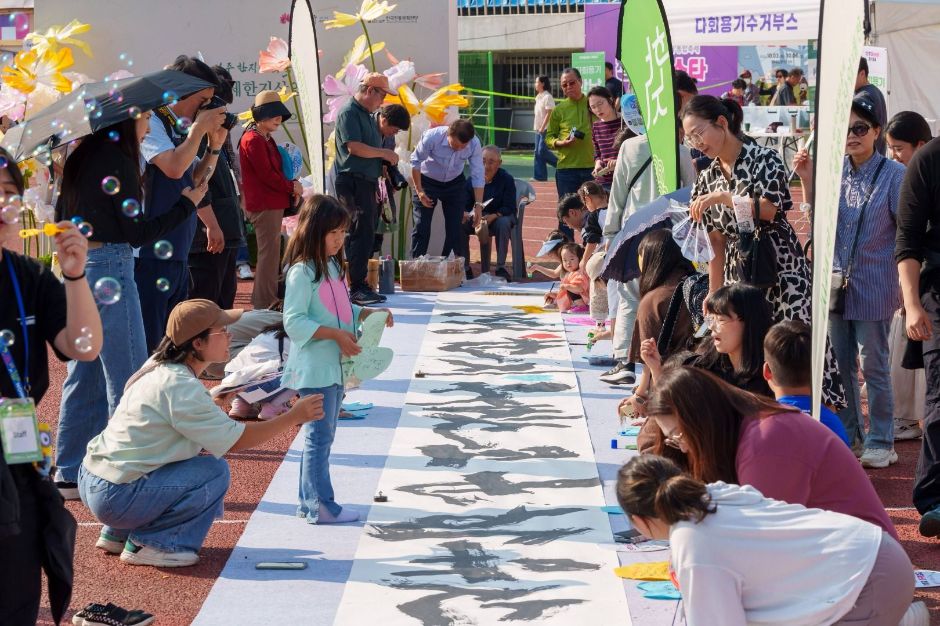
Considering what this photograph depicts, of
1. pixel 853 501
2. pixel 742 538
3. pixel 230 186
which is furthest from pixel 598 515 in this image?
pixel 230 186

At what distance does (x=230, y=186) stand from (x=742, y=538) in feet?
18.8

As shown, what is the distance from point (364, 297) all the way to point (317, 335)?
583 cm

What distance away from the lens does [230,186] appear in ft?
26.6

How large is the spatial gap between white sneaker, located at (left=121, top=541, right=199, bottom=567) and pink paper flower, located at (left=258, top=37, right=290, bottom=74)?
7.72 m

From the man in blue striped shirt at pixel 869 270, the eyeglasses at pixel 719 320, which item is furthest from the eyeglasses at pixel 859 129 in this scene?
the eyeglasses at pixel 719 320

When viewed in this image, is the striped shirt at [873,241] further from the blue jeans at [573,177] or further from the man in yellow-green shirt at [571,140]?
the blue jeans at [573,177]

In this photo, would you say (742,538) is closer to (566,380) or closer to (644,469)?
(644,469)

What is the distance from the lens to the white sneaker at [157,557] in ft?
15.3

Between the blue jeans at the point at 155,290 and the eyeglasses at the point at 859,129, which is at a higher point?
the eyeglasses at the point at 859,129

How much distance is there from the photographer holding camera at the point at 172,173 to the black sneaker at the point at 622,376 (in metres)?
2.75

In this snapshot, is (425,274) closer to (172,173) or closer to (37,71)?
(37,71)

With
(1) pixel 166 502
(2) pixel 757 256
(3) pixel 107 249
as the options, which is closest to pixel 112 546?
(1) pixel 166 502

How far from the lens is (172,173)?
5.91 metres

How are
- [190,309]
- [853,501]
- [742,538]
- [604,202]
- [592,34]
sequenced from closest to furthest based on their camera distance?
[742,538], [853,501], [190,309], [604,202], [592,34]
